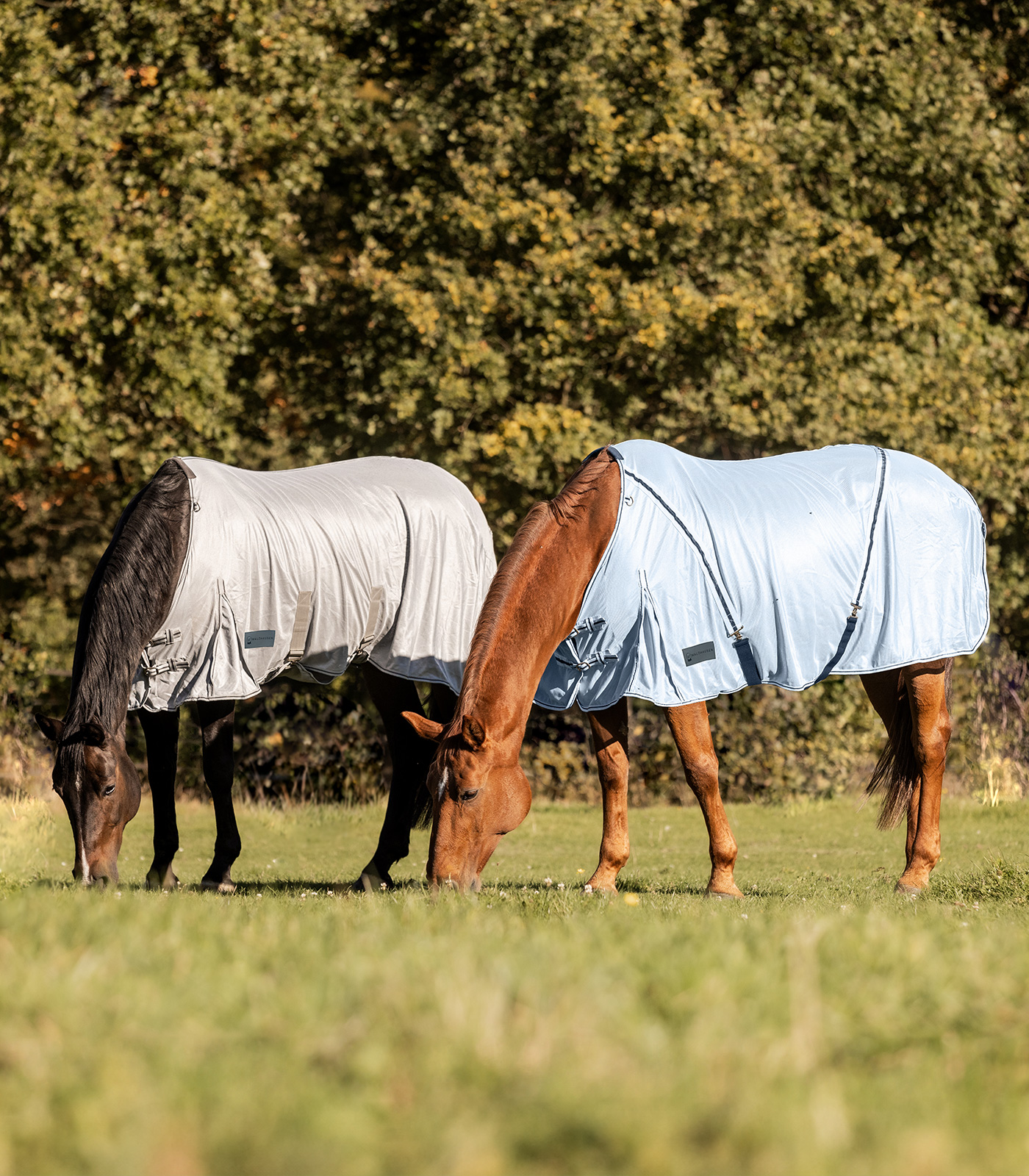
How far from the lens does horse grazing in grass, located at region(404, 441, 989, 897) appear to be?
7020mm

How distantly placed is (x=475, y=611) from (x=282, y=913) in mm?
3664

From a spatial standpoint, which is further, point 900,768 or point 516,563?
point 900,768

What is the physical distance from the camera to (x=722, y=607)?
300 inches

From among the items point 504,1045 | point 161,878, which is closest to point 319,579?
point 161,878

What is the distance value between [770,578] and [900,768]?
1.54 m

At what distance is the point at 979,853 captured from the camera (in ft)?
32.7

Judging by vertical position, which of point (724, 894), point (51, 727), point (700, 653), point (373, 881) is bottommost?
point (373, 881)

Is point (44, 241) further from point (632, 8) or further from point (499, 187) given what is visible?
point (632, 8)

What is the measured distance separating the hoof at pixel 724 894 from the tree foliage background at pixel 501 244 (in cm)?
645

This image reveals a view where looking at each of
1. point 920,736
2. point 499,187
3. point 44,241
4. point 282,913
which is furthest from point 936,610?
point 44,241

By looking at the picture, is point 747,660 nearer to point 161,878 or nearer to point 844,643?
point 844,643

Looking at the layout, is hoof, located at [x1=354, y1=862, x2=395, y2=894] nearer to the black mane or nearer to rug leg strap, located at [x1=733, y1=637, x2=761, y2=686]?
the black mane

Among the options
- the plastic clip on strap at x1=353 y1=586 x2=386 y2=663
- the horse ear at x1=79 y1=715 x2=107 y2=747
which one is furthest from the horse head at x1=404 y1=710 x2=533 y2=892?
the plastic clip on strap at x1=353 y1=586 x2=386 y2=663

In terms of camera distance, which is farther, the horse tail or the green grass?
the horse tail
